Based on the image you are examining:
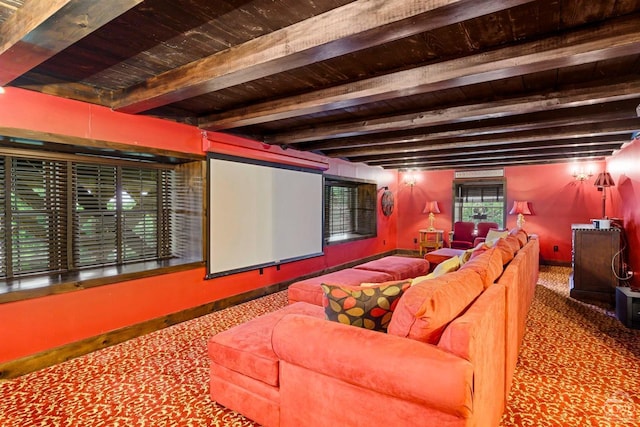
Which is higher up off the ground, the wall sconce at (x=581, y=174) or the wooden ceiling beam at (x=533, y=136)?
the wooden ceiling beam at (x=533, y=136)

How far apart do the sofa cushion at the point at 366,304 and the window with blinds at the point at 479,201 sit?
6973 mm

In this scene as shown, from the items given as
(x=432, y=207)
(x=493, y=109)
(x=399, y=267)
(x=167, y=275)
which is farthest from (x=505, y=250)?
(x=432, y=207)

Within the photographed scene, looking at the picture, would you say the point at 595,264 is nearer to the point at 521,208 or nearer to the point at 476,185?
the point at 521,208

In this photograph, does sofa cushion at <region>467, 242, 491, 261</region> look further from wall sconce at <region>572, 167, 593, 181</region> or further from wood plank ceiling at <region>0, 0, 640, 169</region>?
wall sconce at <region>572, 167, 593, 181</region>

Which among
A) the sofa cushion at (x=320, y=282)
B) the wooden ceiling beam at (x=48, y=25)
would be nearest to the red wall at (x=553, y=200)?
the sofa cushion at (x=320, y=282)

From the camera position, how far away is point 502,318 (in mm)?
1994

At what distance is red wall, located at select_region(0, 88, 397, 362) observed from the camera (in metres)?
2.60

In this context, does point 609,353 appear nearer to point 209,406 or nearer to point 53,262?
point 209,406

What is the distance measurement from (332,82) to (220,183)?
6.37 feet

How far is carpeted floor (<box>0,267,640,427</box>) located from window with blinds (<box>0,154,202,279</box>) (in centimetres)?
98

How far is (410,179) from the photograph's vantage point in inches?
339

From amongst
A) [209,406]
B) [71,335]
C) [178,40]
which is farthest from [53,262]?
[178,40]

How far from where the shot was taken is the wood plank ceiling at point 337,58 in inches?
69.0

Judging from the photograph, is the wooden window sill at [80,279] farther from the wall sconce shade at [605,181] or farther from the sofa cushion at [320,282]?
the wall sconce shade at [605,181]
